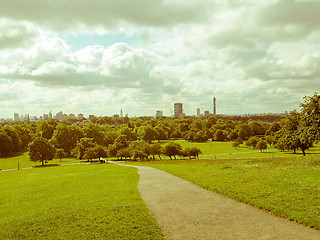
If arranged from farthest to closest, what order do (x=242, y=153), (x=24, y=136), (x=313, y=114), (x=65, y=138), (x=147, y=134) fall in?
(x=147, y=134) → (x=24, y=136) → (x=65, y=138) → (x=242, y=153) → (x=313, y=114)

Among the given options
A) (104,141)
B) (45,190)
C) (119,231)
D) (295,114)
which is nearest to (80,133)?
(104,141)

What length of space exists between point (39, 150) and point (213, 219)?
62.6 metres

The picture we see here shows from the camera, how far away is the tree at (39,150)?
200ft

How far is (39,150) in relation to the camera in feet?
202

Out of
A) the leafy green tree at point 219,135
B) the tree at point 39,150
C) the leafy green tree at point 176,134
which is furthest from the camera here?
the leafy green tree at point 176,134

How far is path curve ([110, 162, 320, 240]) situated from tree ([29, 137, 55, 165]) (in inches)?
2182

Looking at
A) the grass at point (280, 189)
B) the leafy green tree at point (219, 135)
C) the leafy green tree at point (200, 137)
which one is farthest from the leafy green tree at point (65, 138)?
the leafy green tree at point (219, 135)

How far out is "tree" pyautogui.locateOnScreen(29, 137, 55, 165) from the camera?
200ft

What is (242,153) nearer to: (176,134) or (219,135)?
(219,135)

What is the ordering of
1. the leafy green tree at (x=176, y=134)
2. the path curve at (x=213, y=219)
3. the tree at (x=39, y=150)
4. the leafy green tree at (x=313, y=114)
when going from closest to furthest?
the path curve at (x=213, y=219) < the leafy green tree at (x=313, y=114) < the tree at (x=39, y=150) < the leafy green tree at (x=176, y=134)

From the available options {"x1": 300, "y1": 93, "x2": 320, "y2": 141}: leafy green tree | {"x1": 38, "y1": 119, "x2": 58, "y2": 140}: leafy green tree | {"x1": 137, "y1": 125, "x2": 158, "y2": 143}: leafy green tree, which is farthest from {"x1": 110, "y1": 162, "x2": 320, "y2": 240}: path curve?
{"x1": 137, "y1": 125, "x2": 158, "y2": 143}: leafy green tree

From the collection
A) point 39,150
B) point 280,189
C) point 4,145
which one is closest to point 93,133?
point 39,150

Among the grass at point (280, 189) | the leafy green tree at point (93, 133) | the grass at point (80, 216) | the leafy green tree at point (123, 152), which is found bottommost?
the leafy green tree at point (123, 152)

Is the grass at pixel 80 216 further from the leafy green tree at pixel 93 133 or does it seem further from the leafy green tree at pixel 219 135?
the leafy green tree at pixel 219 135
